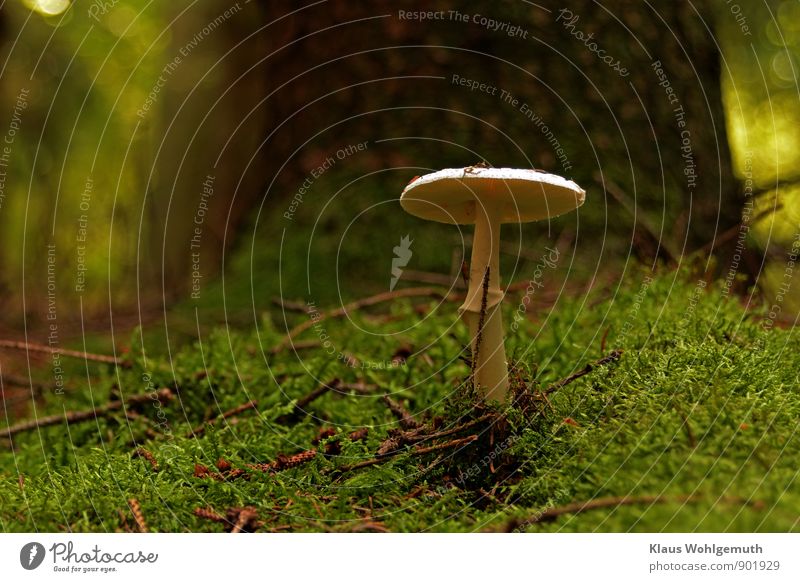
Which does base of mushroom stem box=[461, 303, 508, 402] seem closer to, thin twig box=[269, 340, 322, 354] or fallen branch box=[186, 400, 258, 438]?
fallen branch box=[186, 400, 258, 438]

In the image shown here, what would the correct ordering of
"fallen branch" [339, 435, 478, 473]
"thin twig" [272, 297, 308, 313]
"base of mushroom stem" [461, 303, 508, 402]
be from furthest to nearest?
"thin twig" [272, 297, 308, 313] → "base of mushroom stem" [461, 303, 508, 402] → "fallen branch" [339, 435, 478, 473]

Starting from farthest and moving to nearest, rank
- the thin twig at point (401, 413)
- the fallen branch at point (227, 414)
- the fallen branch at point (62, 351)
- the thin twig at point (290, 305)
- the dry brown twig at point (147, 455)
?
the thin twig at point (290, 305) → the fallen branch at point (62, 351) → the fallen branch at point (227, 414) → the thin twig at point (401, 413) → the dry brown twig at point (147, 455)

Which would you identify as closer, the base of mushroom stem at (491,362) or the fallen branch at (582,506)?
the fallen branch at (582,506)

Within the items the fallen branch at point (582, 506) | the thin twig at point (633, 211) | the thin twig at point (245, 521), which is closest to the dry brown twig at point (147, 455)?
the thin twig at point (245, 521)

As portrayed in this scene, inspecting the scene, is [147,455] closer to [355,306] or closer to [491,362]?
[491,362]

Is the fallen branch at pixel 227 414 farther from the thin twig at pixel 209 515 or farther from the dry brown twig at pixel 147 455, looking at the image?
the thin twig at pixel 209 515

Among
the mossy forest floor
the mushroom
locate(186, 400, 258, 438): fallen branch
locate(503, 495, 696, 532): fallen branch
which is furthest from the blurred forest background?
locate(503, 495, 696, 532): fallen branch

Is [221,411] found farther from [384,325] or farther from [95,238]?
[95,238]
